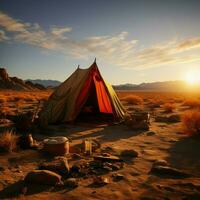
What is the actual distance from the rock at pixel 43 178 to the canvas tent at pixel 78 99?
18.7 ft

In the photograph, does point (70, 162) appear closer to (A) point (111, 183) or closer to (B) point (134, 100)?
(A) point (111, 183)

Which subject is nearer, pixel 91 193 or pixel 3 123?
pixel 91 193

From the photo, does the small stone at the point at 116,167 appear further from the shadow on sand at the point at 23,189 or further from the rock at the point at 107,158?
the shadow on sand at the point at 23,189

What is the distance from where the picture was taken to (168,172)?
17.0 ft

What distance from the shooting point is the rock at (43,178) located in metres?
4.48

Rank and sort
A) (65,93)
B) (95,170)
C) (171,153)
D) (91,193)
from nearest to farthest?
(91,193), (95,170), (171,153), (65,93)

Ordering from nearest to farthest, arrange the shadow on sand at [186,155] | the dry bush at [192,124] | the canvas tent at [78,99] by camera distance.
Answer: the shadow on sand at [186,155] < the dry bush at [192,124] < the canvas tent at [78,99]

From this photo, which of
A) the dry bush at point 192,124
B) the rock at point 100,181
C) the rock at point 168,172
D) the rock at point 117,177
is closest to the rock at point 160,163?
the rock at point 168,172

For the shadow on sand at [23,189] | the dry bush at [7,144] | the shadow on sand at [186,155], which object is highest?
the dry bush at [7,144]

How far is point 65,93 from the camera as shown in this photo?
1159cm

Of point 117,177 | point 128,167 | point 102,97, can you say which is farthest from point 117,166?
point 102,97

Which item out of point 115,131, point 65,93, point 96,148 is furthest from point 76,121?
point 96,148

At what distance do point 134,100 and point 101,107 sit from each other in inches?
518

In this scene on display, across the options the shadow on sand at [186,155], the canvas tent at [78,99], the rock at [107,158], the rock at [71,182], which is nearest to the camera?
the rock at [71,182]
